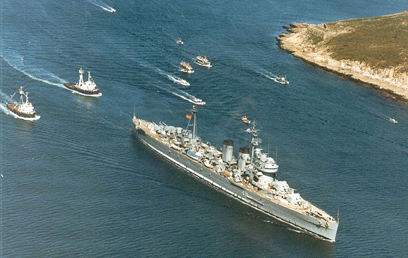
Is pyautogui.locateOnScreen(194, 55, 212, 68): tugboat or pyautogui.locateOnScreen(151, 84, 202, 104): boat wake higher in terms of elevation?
pyautogui.locateOnScreen(194, 55, 212, 68): tugboat

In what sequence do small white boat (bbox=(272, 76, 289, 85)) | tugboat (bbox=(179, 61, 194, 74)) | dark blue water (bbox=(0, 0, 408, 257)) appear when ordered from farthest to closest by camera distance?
1. small white boat (bbox=(272, 76, 289, 85))
2. tugboat (bbox=(179, 61, 194, 74))
3. dark blue water (bbox=(0, 0, 408, 257))

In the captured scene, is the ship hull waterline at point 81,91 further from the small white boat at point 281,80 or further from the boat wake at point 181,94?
the small white boat at point 281,80

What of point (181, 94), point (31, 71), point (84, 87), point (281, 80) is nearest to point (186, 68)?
point (181, 94)

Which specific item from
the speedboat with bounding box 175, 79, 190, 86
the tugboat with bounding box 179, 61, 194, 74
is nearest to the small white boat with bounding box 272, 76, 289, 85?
the tugboat with bounding box 179, 61, 194, 74

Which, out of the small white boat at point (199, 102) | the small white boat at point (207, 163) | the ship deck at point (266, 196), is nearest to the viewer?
the ship deck at point (266, 196)

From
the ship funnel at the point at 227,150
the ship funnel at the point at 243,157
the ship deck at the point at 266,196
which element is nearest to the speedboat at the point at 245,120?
the ship deck at the point at 266,196

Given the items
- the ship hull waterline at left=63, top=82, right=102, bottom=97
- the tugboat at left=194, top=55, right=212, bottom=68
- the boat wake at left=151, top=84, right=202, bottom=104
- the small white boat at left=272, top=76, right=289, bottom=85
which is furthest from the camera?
the tugboat at left=194, top=55, right=212, bottom=68

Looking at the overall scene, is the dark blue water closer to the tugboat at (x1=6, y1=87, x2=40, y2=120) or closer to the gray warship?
the tugboat at (x1=6, y1=87, x2=40, y2=120)
